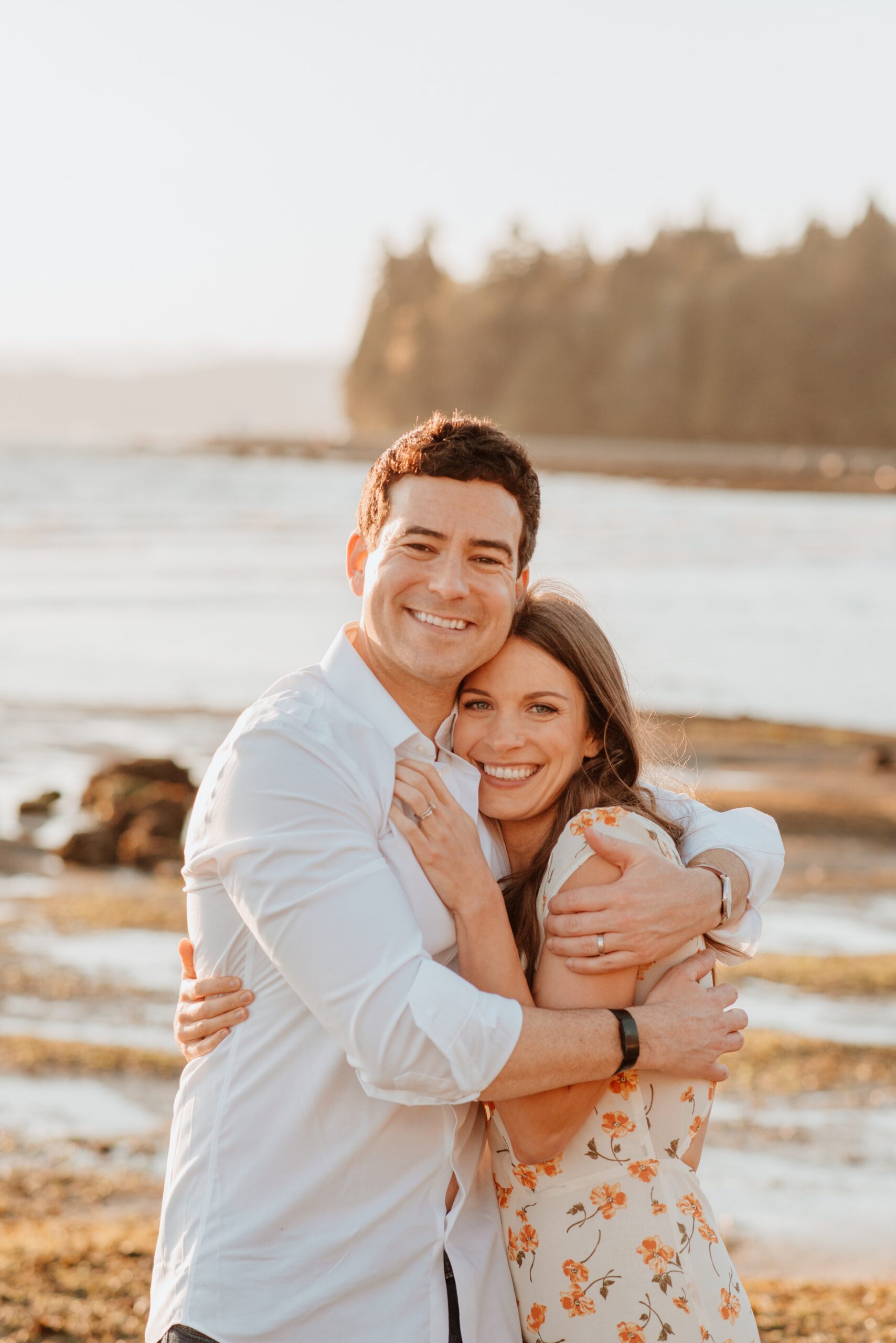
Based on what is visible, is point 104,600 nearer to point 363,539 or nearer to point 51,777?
point 51,777

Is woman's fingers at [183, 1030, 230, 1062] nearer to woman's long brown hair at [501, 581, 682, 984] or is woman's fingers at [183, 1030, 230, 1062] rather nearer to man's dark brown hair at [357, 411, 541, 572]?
woman's long brown hair at [501, 581, 682, 984]

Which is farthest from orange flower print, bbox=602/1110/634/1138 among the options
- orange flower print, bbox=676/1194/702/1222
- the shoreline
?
the shoreline

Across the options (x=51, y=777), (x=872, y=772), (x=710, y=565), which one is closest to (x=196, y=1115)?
(x=51, y=777)

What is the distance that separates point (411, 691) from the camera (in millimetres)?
2617

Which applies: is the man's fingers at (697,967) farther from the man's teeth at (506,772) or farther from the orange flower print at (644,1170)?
the man's teeth at (506,772)

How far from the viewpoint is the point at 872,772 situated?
13.8m

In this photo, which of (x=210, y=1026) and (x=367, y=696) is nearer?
(x=210, y=1026)

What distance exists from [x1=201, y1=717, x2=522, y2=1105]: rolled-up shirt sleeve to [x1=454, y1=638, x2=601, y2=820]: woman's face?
1.81ft

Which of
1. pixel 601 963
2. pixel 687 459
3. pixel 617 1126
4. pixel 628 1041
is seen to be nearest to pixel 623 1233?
pixel 617 1126

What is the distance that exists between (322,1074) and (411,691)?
710 millimetres

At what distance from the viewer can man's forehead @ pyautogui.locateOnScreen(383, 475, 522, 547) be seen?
8.39 ft

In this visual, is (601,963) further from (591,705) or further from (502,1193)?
(591,705)

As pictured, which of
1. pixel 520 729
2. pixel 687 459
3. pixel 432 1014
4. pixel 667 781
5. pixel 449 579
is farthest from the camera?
pixel 687 459

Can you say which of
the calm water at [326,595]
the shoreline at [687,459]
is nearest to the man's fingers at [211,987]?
the calm water at [326,595]
